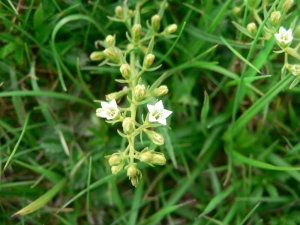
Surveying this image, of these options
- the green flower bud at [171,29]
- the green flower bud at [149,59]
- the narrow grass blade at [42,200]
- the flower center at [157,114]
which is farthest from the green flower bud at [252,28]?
the narrow grass blade at [42,200]

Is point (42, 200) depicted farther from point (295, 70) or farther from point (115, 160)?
point (295, 70)

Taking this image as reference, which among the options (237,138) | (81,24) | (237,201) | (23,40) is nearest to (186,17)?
(81,24)

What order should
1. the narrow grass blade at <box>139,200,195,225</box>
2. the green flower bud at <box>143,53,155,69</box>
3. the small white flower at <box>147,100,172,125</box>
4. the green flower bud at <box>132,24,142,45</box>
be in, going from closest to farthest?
the small white flower at <box>147,100,172,125</box>, the green flower bud at <box>143,53,155,69</box>, the green flower bud at <box>132,24,142,45</box>, the narrow grass blade at <box>139,200,195,225</box>

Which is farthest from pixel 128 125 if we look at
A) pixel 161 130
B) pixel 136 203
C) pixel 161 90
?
pixel 136 203

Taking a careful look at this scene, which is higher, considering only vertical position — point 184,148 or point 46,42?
point 46,42

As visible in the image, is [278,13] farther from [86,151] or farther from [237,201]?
[86,151]

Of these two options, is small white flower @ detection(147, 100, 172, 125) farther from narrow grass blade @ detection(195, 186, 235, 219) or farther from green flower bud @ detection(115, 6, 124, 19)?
narrow grass blade @ detection(195, 186, 235, 219)

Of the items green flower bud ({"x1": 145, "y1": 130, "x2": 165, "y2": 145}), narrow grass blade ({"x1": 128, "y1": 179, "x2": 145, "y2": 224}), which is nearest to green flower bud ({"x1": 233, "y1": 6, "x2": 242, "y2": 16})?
green flower bud ({"x1": 145, "y1": 130, "x2": 165, "y2": 145})
